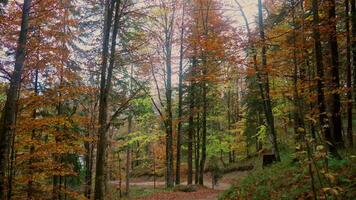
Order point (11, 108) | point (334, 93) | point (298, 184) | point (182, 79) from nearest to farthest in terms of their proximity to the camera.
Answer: point (298, 184) < point (334, 93) < point (11, 108) < point (182, 79)

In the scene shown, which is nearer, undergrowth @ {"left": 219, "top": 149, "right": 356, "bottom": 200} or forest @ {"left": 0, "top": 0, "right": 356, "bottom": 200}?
undergrowth @ {"left": 219, "top": 149, "right": 356, "bottom": 200}

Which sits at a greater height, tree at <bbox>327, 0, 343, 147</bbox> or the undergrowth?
tree at <bbox>327, 0, 343, 147</bbox>

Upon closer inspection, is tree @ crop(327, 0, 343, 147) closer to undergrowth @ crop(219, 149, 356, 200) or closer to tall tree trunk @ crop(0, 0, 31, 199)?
undergrowth @ crop(219, 149, 356, 200)

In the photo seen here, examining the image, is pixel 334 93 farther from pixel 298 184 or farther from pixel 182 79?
pixel 182 79

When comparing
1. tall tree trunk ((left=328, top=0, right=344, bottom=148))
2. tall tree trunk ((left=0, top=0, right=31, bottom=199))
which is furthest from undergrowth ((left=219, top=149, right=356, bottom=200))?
tall tree trunk ((left=0, top=0, right=31, bottom=199))

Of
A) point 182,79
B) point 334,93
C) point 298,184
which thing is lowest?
point 298,184

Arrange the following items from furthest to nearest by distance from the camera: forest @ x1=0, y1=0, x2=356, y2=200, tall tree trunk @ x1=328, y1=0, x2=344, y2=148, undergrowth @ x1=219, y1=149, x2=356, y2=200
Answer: tall tree trunk @ x1=328, y1=0, x2=344, y2=148
forest @ x1=0, y1=0, x2=356, y2=200
undergrowth @ x1=219, y1=149, x2=356, y2=200

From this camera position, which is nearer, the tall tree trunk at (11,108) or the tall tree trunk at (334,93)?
the tall tree trunk at (11,108)

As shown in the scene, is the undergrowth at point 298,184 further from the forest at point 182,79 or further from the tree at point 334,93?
the tree at point 334,93

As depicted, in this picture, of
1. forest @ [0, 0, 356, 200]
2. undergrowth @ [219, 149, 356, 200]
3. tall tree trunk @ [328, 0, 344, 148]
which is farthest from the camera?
tall tree trunk @ [328, 0, 344, 148]

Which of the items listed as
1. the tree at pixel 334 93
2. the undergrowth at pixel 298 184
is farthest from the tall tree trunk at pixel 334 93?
the undergrowth at pixel 298 184

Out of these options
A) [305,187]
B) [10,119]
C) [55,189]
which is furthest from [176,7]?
[305,187]

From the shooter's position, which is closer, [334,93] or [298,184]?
[298,184]

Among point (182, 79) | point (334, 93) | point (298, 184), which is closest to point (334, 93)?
point (334, 93)
